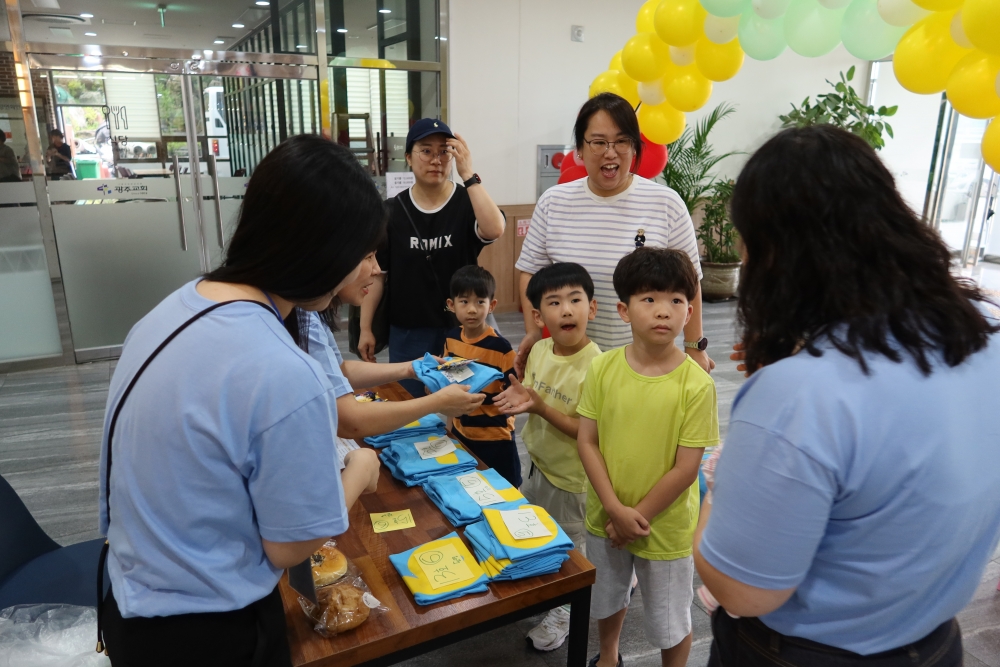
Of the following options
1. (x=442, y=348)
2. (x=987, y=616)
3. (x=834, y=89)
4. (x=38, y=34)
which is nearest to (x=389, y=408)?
(x=442, y=348)

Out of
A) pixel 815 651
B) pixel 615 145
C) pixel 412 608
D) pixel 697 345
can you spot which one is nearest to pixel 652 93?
pixel 615 145

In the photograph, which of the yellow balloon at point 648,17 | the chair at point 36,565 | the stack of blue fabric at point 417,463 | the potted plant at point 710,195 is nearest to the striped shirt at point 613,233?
the stack of blue fabric at point 417,463

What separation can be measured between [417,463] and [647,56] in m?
2.79

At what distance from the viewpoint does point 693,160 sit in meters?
6.76

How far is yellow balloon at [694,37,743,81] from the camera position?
3.30m

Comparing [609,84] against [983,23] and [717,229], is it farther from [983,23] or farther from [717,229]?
[717,229]

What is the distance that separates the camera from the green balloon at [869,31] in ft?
9.45

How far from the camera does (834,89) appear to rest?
7.38 metres

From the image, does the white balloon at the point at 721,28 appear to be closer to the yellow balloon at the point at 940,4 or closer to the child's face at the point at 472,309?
the yellow balloon at the point at 940,4

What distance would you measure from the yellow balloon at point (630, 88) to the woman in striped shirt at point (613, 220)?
1.85 m

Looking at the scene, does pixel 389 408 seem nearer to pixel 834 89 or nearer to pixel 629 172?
pixel 629 172

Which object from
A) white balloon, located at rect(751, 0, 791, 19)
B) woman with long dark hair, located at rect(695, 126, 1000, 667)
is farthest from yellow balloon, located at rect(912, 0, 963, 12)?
woman with long dark hair, located at rect(695, 126, 1000, 667)

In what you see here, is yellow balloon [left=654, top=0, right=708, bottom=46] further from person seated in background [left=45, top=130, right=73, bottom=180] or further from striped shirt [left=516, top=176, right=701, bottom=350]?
person seated in background [left=45, top=130, right=73, bottom=180]

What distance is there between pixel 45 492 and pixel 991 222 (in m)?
10.8
